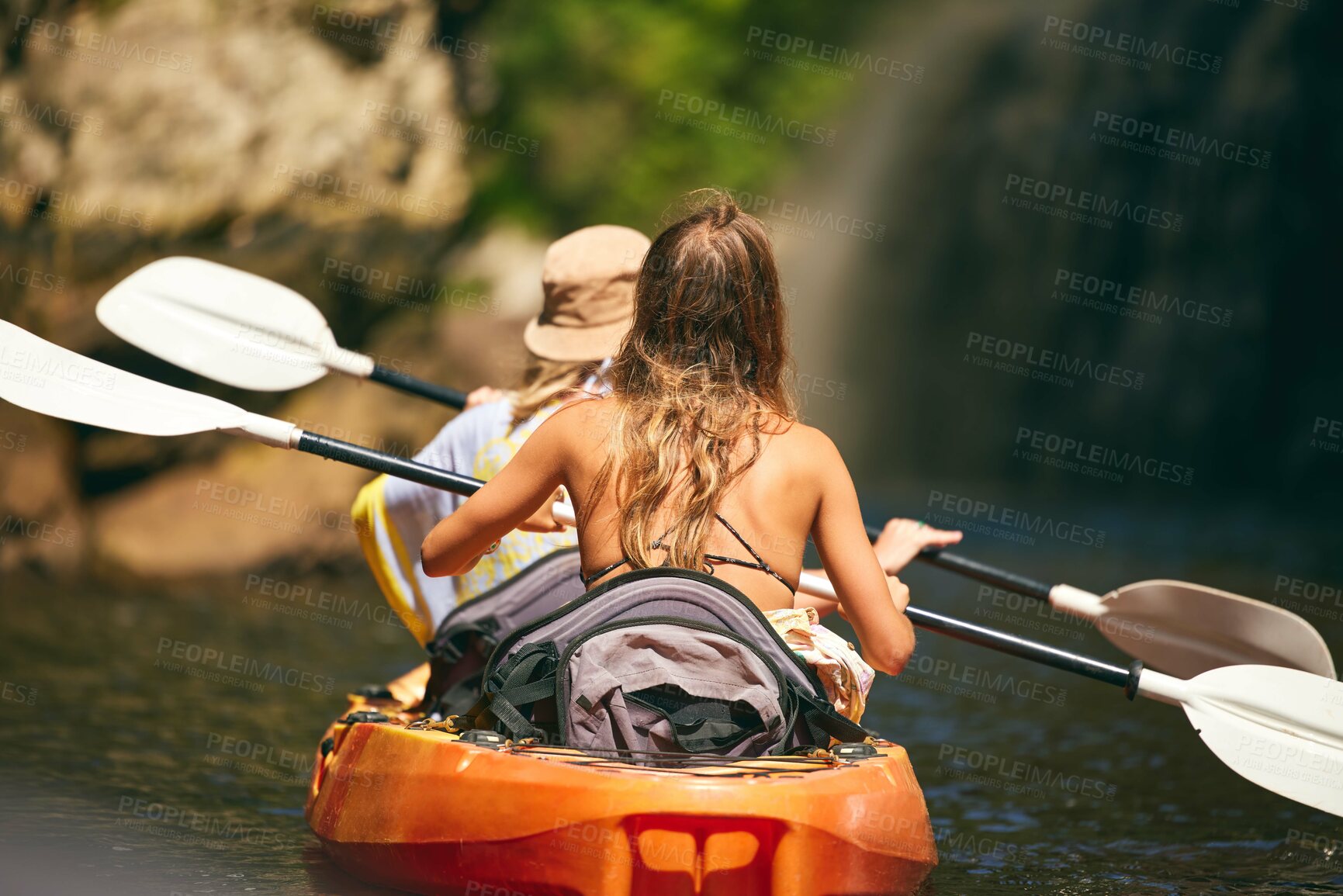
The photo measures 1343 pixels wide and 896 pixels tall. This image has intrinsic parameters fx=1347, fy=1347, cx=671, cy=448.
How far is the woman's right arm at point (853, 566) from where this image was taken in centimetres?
260

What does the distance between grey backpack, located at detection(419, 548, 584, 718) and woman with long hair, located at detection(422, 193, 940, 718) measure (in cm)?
81

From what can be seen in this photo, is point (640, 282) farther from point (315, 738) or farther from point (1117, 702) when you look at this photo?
point (1117, 702)

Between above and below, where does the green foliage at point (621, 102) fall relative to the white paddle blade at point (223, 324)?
above

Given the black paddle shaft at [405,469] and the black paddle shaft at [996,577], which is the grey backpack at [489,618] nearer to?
the black paddle shaft at [405,469]

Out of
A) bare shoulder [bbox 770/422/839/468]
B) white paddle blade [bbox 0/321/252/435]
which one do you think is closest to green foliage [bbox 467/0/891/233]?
white paddle blade [bbox 0/321/252/435]

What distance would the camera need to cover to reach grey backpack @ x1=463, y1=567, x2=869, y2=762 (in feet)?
8.21

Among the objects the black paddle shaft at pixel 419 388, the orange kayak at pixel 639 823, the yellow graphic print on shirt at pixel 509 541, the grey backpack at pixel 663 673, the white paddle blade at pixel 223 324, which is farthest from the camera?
the white paddle blade at pixel 223 324

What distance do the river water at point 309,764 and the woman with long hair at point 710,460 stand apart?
1208mm

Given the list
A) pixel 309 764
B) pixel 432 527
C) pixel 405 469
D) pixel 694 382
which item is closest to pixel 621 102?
pixel 309 764

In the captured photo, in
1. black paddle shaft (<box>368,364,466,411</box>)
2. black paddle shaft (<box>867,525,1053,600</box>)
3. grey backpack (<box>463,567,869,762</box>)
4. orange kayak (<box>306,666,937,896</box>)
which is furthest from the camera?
black paddle shaft (<box>368,364,466,411</box>)

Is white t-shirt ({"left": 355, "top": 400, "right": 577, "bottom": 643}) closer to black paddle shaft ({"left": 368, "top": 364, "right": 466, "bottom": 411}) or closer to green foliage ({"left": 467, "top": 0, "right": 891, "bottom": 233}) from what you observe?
black paddle shaft ({"left": 368, "top": 364, "right": 466, "bottom": 411})

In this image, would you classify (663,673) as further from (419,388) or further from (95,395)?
(419,388)

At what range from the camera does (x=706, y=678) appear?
2.51m

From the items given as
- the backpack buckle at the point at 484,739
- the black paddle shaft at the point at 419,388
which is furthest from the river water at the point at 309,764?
the black paddle shaft at the point at 419,388
